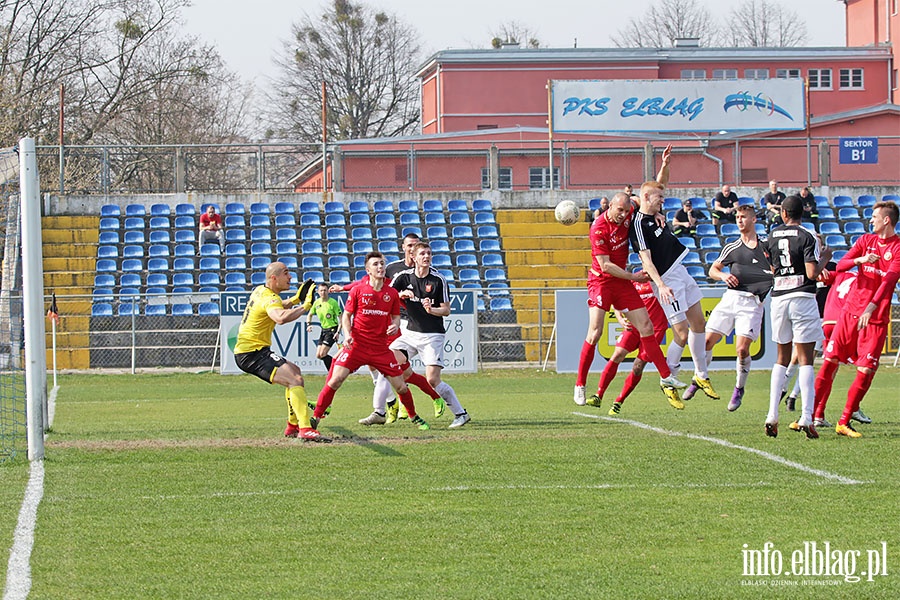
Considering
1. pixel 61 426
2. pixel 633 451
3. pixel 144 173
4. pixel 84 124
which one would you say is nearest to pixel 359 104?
pixel 84 124

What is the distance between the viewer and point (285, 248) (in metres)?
30.2

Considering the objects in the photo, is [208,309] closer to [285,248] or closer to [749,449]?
[285,248]

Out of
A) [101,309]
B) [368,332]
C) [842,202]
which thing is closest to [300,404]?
[368,332]

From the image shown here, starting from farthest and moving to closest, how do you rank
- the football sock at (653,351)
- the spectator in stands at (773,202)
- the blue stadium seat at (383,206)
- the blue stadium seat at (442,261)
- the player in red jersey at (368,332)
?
the blue stadium seat at (383,206) → the blue stadium seat at (442,261) → the spectator in stands at (773,202) → the football sock at (653,351) → the player in red jersey at (368,332)

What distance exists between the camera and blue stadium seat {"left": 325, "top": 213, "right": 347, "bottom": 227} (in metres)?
31.4

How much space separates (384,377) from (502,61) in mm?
43210

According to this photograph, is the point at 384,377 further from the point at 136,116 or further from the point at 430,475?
the point at 136,116

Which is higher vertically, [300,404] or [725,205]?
[725,205]

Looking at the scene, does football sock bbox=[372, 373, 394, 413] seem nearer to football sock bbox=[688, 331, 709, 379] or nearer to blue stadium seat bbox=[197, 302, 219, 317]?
football sock bbox=[688, 331, 709, 379]

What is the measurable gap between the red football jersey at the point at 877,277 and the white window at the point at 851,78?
51.5 metres

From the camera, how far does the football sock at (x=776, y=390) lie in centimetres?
1105

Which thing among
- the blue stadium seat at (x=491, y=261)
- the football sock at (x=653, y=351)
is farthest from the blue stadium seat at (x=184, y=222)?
the football sock at (x=653, y=351)

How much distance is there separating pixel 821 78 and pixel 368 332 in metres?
51.6

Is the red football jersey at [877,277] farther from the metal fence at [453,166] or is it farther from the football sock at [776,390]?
the metal fence at [453,166]
